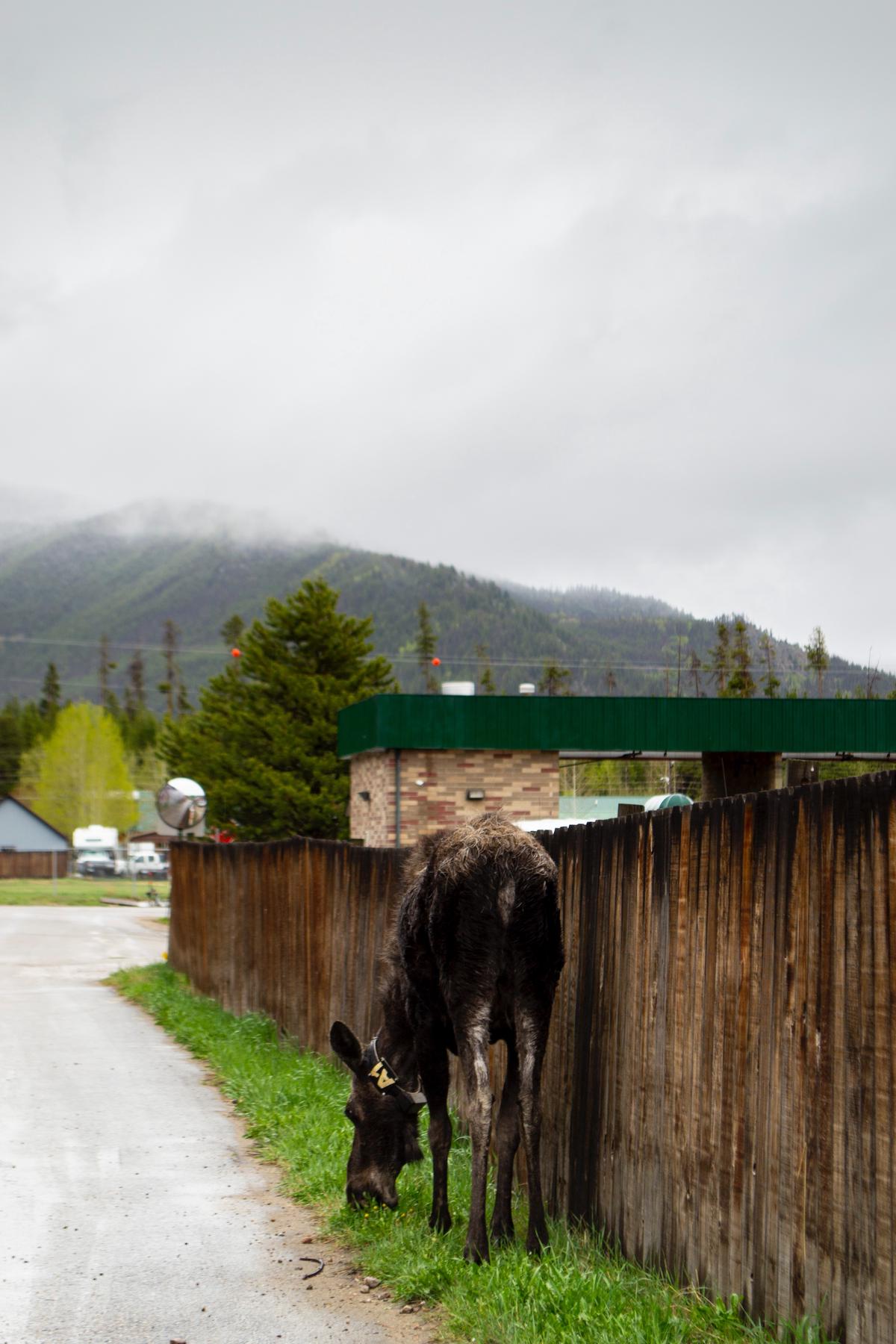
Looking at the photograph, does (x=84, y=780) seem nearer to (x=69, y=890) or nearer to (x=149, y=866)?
(x=149, y=866)

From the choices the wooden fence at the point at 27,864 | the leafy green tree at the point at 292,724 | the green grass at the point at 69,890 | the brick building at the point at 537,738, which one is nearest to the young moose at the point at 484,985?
the brick building at the point at 537,738

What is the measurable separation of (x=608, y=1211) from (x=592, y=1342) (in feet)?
5.22

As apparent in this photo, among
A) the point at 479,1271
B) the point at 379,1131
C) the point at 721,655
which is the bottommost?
the point at 479,1271

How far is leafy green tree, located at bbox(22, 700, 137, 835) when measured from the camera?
109938 millimetres

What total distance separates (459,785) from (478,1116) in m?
25.2

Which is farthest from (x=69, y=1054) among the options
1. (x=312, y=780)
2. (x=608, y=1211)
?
(x=312, y=780)

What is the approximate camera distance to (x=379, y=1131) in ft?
23.6

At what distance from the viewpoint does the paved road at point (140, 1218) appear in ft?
18.7

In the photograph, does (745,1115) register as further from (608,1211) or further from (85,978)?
(85,978)

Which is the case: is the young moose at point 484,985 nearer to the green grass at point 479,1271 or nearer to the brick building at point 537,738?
the green grass at point 479,1271

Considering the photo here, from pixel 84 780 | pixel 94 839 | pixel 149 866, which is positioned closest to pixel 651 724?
pixel 149 866

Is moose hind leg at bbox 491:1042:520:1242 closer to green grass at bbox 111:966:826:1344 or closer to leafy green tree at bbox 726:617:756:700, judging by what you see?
green grass at bbox 111:966:826:1344

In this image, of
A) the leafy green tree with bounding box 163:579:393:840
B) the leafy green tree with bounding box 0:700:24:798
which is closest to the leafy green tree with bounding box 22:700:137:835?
the leafy green tree with bounding box 0:700:24:798

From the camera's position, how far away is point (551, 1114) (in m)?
7.35
